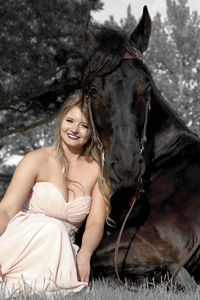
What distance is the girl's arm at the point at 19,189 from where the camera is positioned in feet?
9.38

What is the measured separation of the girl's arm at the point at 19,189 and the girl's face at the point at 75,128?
0.33m

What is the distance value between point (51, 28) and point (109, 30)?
17.6 feet

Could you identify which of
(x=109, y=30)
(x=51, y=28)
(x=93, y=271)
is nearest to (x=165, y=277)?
(x=93, y=271)

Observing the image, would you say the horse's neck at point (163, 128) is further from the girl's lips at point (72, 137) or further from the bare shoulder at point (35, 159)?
the bare shoulder at point (35, 159)

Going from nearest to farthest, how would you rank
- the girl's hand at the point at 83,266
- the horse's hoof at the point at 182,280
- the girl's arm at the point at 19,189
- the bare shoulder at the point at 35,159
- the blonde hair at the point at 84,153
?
the horse's hoof at the point at 182,280 < the girl's hand at the point at 83,266 < the girl's arm at the point at 19,189 < the bare shoulder at the point at 35,159 < the blonde hair at the point at 84,153

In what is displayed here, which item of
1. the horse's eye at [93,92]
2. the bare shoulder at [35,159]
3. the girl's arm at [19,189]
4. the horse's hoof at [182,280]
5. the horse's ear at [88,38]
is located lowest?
the horse's hoof at [182,280]

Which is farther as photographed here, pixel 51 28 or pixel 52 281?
pixel 51 28

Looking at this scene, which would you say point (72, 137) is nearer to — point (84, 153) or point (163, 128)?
point (84, 153)

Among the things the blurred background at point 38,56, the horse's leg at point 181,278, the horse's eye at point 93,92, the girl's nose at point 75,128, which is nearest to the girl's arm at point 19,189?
the girl's nose at point 75,128

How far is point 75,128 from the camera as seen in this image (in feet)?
10.3

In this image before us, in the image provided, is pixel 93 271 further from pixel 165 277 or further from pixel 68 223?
pixel 165 277

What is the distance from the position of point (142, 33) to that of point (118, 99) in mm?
907

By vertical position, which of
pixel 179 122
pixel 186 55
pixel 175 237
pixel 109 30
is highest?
pixel 186 55

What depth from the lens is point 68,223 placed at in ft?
10.1
